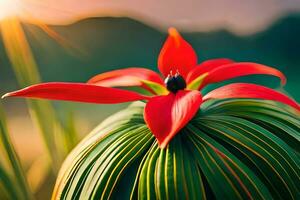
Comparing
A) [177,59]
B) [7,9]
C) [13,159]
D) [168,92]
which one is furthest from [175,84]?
[7,9]

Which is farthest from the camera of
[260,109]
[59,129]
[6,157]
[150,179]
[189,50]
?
[59,129]

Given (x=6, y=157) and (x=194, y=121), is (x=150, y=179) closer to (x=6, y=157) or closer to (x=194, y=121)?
(x=194, y=121)

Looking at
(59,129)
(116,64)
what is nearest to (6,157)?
(59,129)

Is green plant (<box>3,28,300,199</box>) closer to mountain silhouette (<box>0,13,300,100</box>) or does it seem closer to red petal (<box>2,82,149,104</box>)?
red petal (<box>2,82,149,104</box>)

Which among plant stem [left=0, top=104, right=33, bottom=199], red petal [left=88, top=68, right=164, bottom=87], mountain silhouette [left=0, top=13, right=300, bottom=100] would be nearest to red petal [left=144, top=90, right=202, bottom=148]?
red petal [left=88, top=68, right=164, bottom=87]

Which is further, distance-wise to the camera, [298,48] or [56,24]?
[298,48]

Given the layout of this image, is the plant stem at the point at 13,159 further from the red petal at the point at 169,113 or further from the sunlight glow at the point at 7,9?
the red petal at the point at 169,113

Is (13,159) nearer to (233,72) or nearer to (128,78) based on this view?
(128,78)
